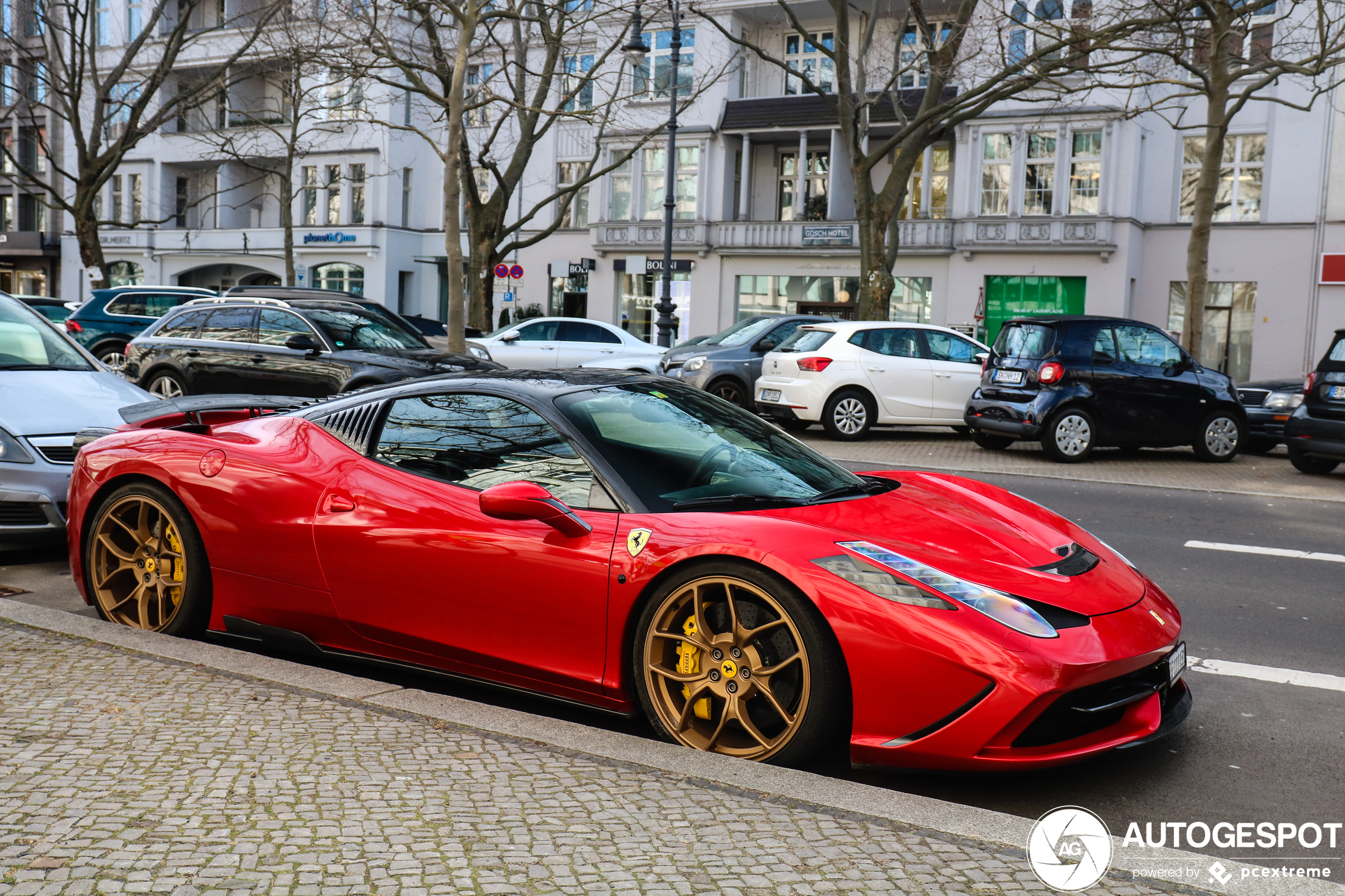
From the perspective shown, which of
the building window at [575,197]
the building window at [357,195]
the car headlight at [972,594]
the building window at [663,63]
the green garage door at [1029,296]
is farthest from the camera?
the building window at [357,195]

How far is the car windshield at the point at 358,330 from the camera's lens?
47.0 ft

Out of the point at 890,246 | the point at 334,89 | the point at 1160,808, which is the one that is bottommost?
the point at 1160,808

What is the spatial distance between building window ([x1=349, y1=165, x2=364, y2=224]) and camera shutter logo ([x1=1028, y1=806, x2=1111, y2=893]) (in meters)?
44.9

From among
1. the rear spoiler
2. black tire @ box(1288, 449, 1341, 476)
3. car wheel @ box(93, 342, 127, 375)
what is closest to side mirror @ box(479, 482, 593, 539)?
the rear spoiler

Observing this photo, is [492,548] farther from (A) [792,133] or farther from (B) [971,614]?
(A) [792,133]

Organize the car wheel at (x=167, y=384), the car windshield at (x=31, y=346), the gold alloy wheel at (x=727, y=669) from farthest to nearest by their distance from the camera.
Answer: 1. the car wheel at (x=167, y=384)
2. the car windshield at (x=31, y=346)
3. the gold alloy wheel at (x=727, y=669)

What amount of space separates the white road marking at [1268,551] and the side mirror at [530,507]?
5776mm

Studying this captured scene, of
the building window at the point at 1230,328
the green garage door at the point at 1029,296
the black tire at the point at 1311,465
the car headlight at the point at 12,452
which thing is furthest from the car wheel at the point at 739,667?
the building window at the point at 1230,328

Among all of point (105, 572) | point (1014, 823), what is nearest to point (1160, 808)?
point (1014, 823)

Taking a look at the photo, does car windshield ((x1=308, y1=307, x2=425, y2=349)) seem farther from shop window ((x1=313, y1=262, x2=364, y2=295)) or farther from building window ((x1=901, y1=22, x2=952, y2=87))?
shop window ((x1=313, y1=262, x2=364, y2=295))

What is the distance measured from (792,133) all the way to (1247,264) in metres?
14.0

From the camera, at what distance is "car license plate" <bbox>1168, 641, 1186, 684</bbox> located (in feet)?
12.7

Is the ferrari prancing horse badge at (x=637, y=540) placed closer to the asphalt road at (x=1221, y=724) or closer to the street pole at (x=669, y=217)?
the asphalt road at (x=1221, y=724)

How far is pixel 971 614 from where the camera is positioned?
11.5ft
